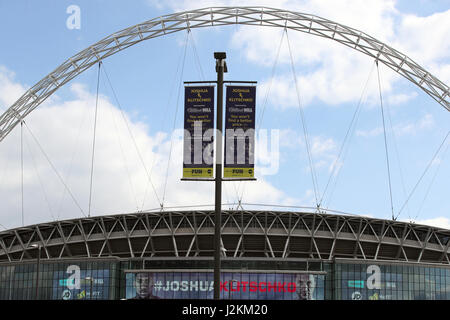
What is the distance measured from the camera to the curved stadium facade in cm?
6875

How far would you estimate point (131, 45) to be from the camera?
2399 inches

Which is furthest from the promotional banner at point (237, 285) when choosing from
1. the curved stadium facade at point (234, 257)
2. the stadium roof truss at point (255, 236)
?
the stadium roof truss at point (255, 236)

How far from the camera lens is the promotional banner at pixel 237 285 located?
6794cm

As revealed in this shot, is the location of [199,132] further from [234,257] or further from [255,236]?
[255,236]

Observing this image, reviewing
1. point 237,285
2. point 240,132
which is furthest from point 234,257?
point 240,132

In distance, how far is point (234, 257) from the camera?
230 feet

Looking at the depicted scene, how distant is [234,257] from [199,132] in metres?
50.8

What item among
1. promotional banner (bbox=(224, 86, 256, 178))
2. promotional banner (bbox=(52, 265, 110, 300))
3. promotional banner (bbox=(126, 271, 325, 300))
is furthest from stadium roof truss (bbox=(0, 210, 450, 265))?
promotional banner (bbox=(224, 86, 256, 178))

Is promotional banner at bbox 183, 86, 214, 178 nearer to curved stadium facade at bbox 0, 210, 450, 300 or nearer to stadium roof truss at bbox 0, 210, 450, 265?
curved stadium facade at bbox 0, 210, 450, 300

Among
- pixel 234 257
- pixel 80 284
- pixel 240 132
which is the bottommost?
pixel 80 284

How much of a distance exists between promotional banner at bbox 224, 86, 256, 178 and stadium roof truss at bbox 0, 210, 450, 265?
63.8 metres

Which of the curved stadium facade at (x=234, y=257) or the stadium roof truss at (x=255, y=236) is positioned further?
the stadium roof truss at (x=255, y=236)

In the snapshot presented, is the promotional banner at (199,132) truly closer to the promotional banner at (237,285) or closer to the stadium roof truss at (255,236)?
the promotional banner at (237,285)

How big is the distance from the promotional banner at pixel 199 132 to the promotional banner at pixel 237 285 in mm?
48734
